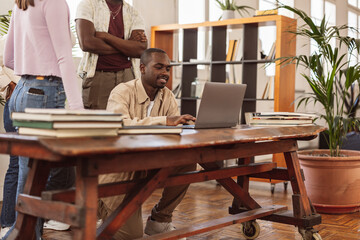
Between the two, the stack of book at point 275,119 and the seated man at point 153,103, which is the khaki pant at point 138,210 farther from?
the stack of book at point 275,119

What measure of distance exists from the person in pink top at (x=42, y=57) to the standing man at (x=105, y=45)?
74 cm

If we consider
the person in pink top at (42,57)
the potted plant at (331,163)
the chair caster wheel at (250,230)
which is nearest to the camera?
the person in pink top at (42,57)

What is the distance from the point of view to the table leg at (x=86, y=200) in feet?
5.07

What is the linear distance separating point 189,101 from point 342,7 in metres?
5.97

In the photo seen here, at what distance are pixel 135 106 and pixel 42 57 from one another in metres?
0.75

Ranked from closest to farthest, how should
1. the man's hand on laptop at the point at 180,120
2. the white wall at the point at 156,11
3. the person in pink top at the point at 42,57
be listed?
the person in pink top at the point at 42,57 < the man's hand on laptop at the point at 180,120 < the white wall at the point at 156,11

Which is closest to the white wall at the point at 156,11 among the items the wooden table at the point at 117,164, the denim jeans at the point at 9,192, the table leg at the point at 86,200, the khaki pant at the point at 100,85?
the khaki pant at the point at 100,85

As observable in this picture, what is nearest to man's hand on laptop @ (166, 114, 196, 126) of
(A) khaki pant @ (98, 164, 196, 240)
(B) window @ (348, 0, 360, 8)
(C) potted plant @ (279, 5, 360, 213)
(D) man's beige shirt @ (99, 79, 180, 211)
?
(D) man's beige shirt @ (99, 79, 180, 211)

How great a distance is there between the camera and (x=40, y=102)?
2.25m

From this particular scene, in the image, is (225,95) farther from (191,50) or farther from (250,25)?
(191,50)

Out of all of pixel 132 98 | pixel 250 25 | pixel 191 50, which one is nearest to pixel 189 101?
pixel 191 50

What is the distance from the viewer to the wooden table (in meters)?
1.54

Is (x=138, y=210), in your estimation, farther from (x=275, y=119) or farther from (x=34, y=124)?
(x=34, y=124)

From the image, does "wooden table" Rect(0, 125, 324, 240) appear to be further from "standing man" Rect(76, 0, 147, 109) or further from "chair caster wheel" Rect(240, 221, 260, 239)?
"standing man" Rect(76, 0, 147, 109)
